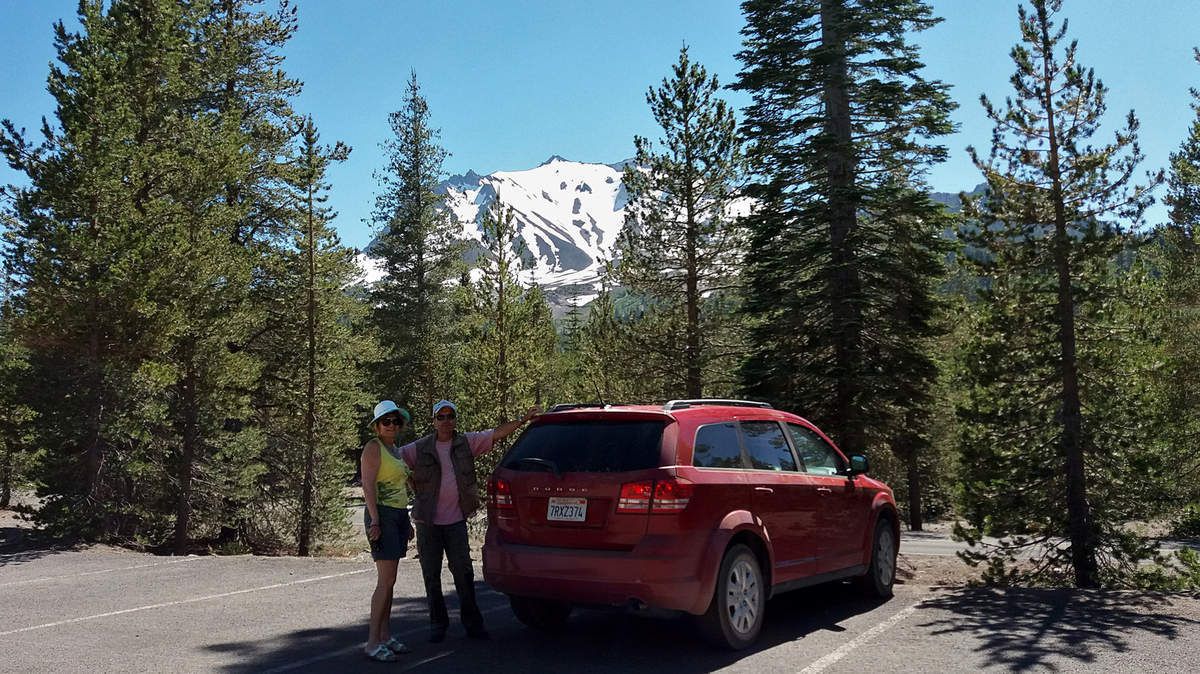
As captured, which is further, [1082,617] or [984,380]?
[984,380]

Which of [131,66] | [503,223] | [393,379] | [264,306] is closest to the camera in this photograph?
[131,66]

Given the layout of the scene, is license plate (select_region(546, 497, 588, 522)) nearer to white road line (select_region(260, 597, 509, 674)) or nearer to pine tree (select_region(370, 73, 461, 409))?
white road line (select_region(260, 597, 509, 674))

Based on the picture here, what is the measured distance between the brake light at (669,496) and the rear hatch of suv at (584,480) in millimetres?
16

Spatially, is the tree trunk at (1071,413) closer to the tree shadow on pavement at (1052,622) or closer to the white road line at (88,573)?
the tree shadow on pavement at (1052,622)

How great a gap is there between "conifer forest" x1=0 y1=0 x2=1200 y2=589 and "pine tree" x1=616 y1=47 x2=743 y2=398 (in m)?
0.07

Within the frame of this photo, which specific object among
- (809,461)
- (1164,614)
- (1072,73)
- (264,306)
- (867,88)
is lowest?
(1164,614)

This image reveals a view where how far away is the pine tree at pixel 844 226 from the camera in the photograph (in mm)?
15164

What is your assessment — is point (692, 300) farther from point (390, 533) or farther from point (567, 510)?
point (390, 533)

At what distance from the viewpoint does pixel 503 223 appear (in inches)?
1139

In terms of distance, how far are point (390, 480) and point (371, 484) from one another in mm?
213

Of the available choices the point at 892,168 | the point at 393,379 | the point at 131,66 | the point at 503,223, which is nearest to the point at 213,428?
the point at 131,66

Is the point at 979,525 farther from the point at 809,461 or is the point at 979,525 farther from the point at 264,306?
the point at 264,306

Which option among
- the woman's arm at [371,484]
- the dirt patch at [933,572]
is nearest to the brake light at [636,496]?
the woman's arm at [371,484]

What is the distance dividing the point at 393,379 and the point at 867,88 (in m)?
31.3
